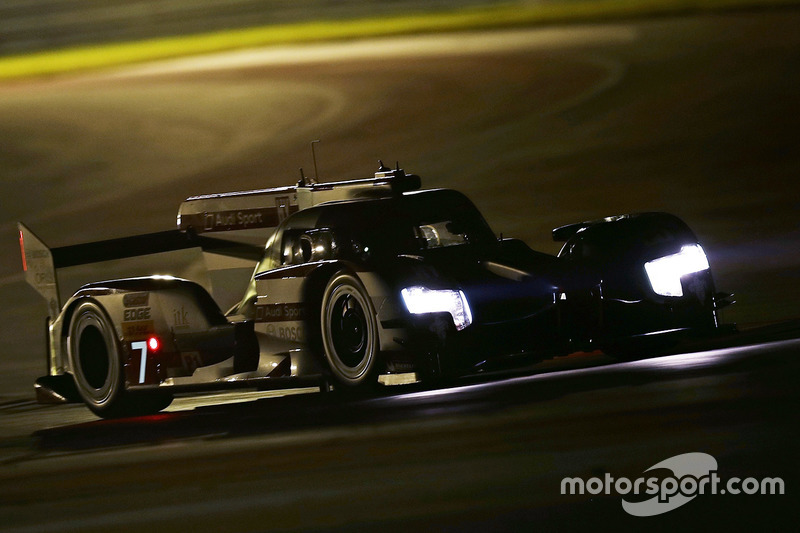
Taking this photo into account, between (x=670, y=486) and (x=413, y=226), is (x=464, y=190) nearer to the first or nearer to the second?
(x=413, y=226)

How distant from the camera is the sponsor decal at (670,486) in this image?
5168 mm

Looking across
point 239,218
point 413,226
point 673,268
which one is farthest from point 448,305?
point 239,218

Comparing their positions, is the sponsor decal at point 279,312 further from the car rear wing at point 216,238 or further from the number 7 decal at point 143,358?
the car rear wing at point 216,238

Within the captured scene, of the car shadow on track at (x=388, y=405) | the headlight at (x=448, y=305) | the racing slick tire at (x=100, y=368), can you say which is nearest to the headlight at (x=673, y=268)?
the car shadow on track at (x=388, y=405)

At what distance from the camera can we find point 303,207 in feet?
34.6

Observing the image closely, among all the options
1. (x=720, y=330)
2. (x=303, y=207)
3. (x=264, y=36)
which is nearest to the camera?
(x=720, y=330)

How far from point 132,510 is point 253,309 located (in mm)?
3931

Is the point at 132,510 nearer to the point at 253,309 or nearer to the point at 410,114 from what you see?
the point at 253,309

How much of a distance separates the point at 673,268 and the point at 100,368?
13.1 ft

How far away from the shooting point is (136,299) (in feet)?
32.7

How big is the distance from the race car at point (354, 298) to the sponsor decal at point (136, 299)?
Answer: 11 mm

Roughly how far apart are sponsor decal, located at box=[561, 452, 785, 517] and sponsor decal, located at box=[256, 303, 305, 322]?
359 centimetres

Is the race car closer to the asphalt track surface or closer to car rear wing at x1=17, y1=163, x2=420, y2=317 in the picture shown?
car rear wing at x1=17, y1=163, x2=420, y2=317

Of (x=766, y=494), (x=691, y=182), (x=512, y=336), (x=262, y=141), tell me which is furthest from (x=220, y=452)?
A: (x=262, y=141)
